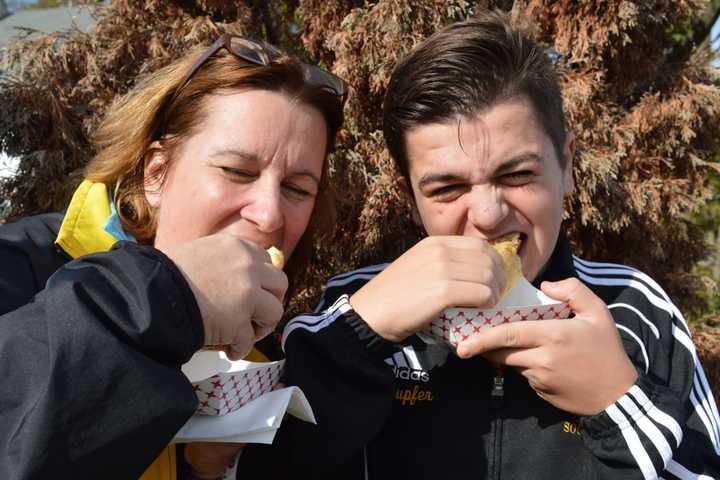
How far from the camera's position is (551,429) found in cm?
195

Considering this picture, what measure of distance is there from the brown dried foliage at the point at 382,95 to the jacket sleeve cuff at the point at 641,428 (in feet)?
5.51

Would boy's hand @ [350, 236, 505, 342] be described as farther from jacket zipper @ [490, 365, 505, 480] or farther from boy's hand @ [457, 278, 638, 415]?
jacket zipper @ [490, 365, 505, 480]

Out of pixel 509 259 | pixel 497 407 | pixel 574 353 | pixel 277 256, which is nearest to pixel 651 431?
pixel 574 353

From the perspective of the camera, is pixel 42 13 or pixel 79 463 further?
pixel 42 13

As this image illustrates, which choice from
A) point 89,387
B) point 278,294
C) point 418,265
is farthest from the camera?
point 418,265

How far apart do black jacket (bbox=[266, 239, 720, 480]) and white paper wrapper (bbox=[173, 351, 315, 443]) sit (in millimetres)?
136

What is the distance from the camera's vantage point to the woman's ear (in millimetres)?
2205

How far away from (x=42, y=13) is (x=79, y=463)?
1166 cm

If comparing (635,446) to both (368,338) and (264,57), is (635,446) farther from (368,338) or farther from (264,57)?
(264,57)

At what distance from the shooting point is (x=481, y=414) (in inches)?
78.8

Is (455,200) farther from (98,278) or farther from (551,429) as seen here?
(98,278)

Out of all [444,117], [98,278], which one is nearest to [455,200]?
[444,117]

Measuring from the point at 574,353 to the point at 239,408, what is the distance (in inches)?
36.1

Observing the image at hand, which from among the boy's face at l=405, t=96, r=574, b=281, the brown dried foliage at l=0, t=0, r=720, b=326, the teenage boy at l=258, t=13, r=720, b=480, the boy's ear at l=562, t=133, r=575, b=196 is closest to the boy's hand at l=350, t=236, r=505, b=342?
the teenage boy at l=258, t=13, r=720, b=480
